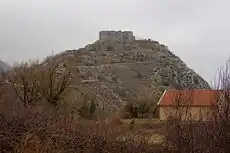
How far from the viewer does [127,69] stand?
113312mm

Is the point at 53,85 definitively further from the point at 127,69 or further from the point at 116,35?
the point at 116,35

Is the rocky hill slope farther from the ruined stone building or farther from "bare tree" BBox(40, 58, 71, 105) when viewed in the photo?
"bare tree" BBox(40, 58, 71, 105)

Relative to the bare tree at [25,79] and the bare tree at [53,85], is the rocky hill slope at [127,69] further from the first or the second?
the bare tree at [53,85]

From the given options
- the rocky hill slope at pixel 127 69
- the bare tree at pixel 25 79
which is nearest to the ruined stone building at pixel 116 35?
the rocky hill slope at pixel 127 69

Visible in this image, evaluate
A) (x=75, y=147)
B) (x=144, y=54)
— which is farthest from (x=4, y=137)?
(x=144, y=54)

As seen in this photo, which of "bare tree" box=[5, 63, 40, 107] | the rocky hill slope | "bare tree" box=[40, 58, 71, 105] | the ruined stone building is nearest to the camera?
"bare tree" box=[5, 63, 40, 107]

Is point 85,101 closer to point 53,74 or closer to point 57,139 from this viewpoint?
point 53,74

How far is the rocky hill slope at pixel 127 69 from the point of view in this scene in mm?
90188

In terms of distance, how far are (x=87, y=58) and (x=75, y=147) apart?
106692 mm

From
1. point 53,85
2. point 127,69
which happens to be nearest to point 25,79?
point 53,85

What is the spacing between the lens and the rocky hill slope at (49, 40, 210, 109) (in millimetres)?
90188

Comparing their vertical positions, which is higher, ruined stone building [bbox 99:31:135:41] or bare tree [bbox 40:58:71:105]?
ruined stone building [bbox 99:31:135:41]

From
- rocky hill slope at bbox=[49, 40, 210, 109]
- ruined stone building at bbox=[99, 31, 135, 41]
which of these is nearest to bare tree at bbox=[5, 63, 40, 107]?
rocky hill slope at bbox=[49, 40, 210, 109]

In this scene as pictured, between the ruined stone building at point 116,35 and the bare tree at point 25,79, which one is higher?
the ruined stone building at point 116,35
